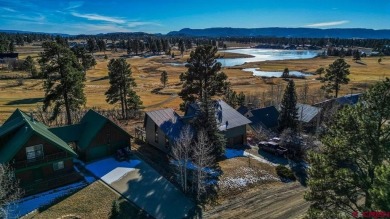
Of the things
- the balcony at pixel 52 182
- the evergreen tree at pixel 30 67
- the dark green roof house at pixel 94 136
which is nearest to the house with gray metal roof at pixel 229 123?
the dark green roof house at pixel 94 136

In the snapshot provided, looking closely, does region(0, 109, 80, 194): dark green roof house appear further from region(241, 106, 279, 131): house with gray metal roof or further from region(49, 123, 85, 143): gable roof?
region(241, 106, 279, 131): house with gray metal roof

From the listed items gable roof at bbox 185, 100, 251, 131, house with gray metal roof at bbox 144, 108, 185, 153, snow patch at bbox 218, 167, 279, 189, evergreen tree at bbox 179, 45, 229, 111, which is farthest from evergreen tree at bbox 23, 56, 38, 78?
snow patch at bbox 218, 167, 279, 189

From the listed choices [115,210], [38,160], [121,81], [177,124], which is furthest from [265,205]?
[121,81]

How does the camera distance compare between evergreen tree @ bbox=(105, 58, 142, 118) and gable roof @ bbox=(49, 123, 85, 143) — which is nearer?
gable roof @ bbox=(49, 123, 85, 143)

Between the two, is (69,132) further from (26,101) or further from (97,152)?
(26,101)

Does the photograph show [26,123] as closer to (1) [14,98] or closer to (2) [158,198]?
(2) [158,198]

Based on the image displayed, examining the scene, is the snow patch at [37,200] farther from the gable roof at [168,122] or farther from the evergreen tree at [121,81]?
the evergreen tree at [121,81]
